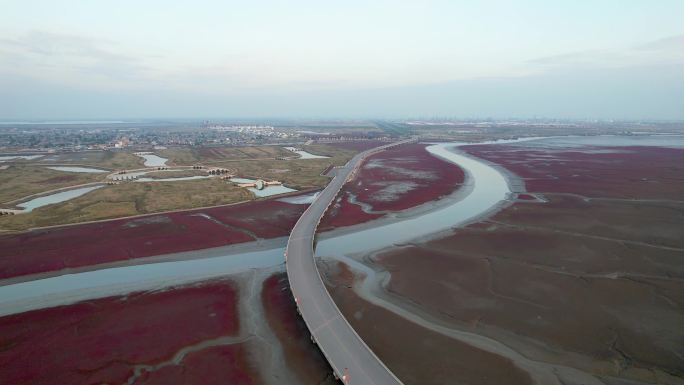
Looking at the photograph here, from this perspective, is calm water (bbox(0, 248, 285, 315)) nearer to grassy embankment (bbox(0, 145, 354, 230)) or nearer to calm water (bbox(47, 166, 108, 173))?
grassy embankment (bbox(0, 145, 354, 230))

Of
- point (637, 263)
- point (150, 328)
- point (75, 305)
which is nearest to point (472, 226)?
point (637, 263)

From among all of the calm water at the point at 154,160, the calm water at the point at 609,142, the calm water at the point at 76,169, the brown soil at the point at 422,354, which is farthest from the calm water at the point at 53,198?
the calm water at the point at 609,142

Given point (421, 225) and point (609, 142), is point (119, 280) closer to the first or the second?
point (421, 225)

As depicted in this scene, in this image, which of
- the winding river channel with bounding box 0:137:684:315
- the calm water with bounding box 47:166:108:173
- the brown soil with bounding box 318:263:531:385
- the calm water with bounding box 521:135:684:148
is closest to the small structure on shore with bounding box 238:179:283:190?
the winding river channel with bounding box 0:137:684:315

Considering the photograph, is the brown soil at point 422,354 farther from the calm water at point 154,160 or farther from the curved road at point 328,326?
the calm water at point 154,160

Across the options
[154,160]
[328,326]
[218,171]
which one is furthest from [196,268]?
[154,160]

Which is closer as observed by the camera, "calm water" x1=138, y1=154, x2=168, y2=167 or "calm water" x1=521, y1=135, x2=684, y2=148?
"calm water" x1=138, y1=154, x2=168, y2=167
